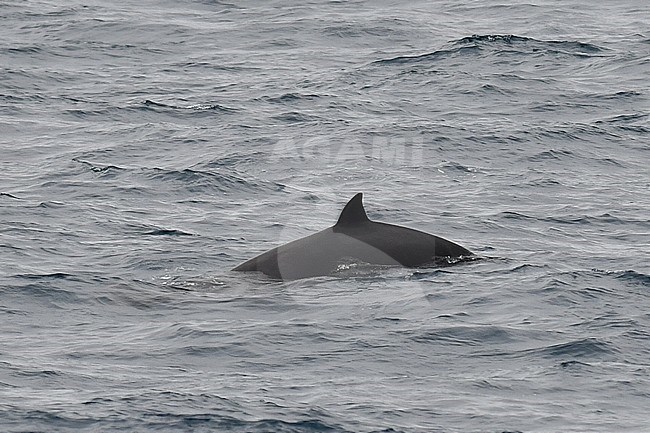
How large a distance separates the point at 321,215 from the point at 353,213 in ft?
14.0

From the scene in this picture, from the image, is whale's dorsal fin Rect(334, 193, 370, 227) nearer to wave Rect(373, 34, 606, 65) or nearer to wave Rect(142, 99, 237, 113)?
wave Rect(142, 99, 237, 113)

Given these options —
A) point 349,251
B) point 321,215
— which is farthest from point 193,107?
point 349,251

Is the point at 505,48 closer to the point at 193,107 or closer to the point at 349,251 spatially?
the point at 193,107

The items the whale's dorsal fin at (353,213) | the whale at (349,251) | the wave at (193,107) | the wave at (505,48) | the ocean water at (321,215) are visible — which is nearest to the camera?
the ocean water at (321,215)

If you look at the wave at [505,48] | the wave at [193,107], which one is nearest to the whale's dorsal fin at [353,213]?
the wave at [193,107]

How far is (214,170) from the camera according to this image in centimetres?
2012

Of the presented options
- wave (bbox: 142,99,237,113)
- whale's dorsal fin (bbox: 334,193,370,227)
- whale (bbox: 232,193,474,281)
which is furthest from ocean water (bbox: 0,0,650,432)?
whale's dorsal fin (bbox: 334,193,370,227)

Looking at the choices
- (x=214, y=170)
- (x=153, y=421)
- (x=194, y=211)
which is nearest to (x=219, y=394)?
(x=153, y=421)

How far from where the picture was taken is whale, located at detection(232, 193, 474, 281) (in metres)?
13.6

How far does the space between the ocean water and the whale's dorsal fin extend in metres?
0.51

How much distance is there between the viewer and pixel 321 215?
1784cm

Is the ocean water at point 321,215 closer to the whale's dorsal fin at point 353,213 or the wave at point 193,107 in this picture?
the wave at point 193,107

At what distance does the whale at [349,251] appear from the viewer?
13609 millimetres

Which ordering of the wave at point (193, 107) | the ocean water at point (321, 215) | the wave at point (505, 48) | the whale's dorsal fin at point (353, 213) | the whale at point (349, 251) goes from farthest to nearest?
the wave at point (505, 48), the wave at point (193, 107), the whale at point (349, 251), the whale's dorsal fin at point (353, 213), the ocean water at point (321, 215)
